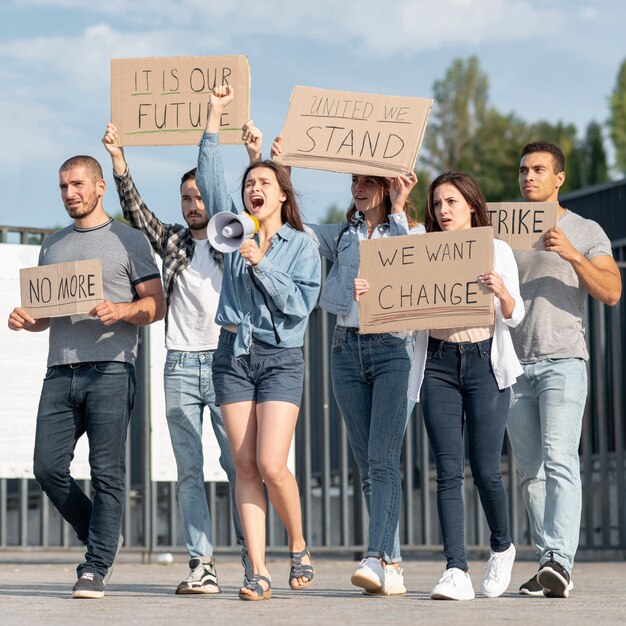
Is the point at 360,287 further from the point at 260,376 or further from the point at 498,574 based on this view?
the point at 498,574

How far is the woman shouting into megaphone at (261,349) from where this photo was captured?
18.3 feet

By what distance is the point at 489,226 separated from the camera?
18.6ft

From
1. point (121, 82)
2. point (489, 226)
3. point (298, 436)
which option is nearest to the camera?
point (489, 226)

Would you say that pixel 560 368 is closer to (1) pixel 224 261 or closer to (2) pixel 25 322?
(1) pixel 224 261

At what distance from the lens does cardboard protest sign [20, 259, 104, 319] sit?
19.3 ft

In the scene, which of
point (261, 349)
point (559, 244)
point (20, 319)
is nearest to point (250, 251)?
point (261, 349)

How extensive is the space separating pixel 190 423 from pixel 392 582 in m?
1.22

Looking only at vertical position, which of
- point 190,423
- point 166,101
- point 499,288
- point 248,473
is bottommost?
point 248,473

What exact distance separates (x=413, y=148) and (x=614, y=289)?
1.18 m

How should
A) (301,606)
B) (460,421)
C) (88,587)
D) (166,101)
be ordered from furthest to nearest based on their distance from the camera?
(166,101)
(88,587)
(460,421)
(301,606)

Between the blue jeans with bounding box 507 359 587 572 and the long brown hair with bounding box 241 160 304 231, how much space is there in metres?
1.32

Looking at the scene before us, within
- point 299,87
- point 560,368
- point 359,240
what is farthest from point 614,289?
point 299,87

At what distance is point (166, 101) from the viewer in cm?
649

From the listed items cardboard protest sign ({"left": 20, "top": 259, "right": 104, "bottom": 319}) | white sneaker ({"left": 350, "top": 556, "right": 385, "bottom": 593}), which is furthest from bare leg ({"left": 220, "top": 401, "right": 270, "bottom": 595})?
cardboard protest sign ({"left": 20, "top": 259, "right": 104, "bottom": 319})
